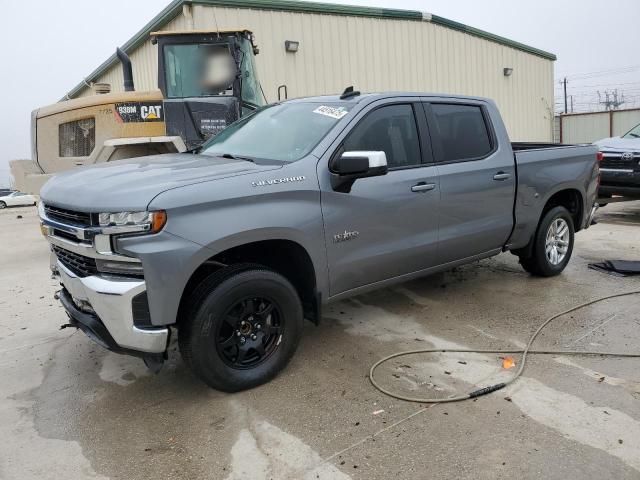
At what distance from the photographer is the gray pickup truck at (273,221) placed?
10.1 feet

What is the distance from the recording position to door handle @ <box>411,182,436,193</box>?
14.2ft


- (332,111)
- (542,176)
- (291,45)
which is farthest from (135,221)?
(291,45)

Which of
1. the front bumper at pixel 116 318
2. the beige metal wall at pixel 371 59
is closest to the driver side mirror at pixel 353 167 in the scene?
the front bumper at pixel 116 318

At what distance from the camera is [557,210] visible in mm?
5832

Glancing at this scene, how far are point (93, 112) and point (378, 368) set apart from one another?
6.37 meters

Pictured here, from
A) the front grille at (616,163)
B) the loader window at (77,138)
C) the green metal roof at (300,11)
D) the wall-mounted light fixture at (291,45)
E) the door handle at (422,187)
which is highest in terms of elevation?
the green metal roof at (300,11)

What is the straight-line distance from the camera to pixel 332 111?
13.8ft

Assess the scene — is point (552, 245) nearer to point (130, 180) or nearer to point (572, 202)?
point (572, 202)

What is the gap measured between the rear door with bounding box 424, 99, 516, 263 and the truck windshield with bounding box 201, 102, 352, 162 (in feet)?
3.29

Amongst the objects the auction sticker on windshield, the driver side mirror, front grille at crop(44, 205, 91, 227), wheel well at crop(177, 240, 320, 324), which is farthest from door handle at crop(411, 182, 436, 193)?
front grille at crop(44, 205, 91, 227)

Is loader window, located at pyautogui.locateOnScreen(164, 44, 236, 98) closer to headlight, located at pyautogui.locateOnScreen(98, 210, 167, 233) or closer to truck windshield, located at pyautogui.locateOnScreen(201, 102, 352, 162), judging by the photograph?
truck windshield, located at pyautogui.locateOnScreen(201, 102, 352, 162)

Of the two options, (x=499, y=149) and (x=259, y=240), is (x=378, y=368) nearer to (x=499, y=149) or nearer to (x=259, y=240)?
(x=259, y=240)

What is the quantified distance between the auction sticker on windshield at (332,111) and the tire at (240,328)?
53.5 inches

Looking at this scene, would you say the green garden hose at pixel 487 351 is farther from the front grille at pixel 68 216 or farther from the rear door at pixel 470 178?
the front grille at pixel 68 216
